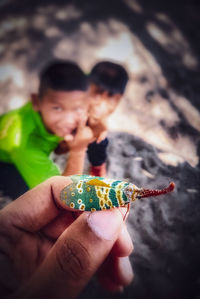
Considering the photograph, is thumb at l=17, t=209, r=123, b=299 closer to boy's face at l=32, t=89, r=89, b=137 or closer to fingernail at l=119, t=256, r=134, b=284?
fingernail at l=119, t=256, r=134, b=284

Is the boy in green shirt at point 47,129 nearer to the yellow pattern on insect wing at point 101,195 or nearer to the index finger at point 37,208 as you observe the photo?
the index finger at point 37,208

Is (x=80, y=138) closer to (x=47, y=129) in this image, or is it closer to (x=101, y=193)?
(x=47, y=129)

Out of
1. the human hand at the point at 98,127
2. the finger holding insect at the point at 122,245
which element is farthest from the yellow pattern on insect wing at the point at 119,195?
the human hand at the point at 98,127

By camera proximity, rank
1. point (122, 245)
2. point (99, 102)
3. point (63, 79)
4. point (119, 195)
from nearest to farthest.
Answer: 1. point (119, 195)
2. point (122, 245)
3. point (63, 79)
4. point (99, 102)

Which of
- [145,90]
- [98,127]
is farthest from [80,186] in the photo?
[145,90]

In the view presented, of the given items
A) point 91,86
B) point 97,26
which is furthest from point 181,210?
point 97,26

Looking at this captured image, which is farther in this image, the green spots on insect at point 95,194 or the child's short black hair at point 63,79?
the child's short black hair at point 63,79
